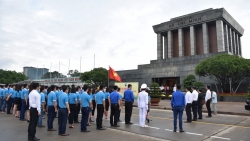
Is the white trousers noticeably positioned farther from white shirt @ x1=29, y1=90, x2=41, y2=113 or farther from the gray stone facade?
the gray stone facade

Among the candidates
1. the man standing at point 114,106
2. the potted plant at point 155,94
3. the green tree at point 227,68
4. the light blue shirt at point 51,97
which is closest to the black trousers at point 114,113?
the man standing at point 114,106

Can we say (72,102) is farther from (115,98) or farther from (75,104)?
(115,98)

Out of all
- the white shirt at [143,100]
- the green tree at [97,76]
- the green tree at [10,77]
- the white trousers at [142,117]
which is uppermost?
the green tree at [10,77]

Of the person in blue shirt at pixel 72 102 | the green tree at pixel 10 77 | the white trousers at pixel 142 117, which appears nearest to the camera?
the person in blue shirt at pixel 72 102

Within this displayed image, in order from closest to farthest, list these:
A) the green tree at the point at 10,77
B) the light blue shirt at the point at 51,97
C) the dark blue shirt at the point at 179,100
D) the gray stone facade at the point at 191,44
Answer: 1. the light blue shirt at the point at 51,97
2. the dark blue shirt at the point at 179,100
3. the gray stone facade at the point at 191,44
4. the green tree at the point at 10,77

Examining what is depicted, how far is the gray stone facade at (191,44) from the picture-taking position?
30.5 meters

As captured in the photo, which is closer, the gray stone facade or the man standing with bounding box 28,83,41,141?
the man standing with bounding box 28,83,41,141

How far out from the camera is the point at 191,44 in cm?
3766

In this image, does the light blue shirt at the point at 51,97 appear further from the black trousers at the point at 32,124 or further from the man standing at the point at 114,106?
the man standing at the point at 114,106

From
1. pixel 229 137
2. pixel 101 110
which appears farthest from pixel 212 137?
pixel 101 110

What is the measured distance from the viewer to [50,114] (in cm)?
782

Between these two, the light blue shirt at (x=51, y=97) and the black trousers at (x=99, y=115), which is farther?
the black trousers at (x=99, y=115)

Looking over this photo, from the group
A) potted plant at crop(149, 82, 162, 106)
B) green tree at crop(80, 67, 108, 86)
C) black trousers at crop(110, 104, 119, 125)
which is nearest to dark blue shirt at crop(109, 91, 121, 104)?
black trousers at crop(110, 104, 119, 125)

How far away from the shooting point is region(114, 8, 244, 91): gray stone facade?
3047 cm
